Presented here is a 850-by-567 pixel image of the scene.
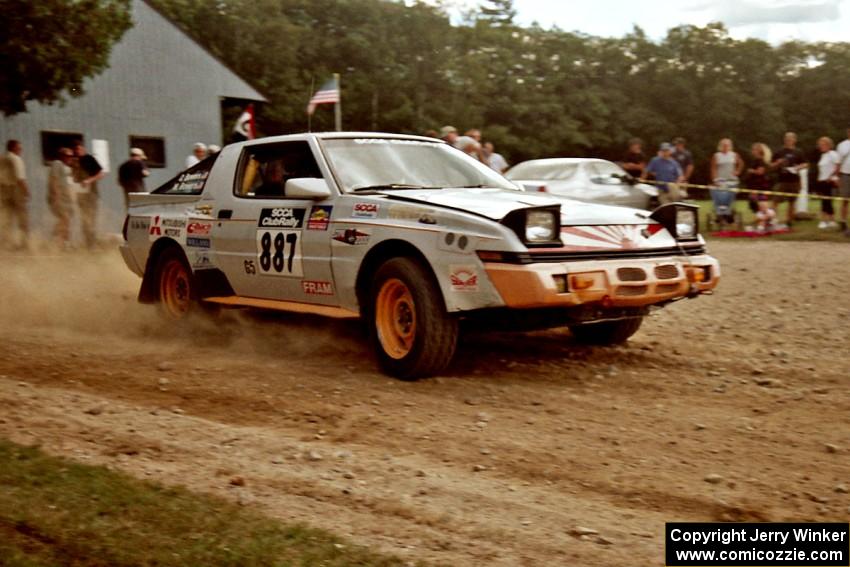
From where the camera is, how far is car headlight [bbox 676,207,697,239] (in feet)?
21.8

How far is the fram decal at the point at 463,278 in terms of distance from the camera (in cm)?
584

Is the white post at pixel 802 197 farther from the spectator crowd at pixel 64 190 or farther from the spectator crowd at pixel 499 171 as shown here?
the spectator crowd at pixel 64 190

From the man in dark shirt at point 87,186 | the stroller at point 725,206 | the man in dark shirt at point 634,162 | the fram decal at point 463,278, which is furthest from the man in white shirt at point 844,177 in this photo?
the man in dark shirt at point 87,186

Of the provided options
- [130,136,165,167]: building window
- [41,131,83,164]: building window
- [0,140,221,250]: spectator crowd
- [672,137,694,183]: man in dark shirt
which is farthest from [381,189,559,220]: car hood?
[130,136,165,167]: building window

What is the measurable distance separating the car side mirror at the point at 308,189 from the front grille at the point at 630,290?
210cm

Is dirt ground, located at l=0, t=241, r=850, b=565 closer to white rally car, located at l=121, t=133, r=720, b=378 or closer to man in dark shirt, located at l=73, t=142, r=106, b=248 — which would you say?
white rally car, located at l=121, t=133, r=720, b=378

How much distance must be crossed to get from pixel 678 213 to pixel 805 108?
65.1 meters

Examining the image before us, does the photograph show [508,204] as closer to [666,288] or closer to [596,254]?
[596,254]

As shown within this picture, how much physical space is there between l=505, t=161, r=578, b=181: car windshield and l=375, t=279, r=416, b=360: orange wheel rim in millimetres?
10930

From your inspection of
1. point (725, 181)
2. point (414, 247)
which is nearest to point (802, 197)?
point (725, 181)

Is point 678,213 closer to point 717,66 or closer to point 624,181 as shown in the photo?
point 624,181

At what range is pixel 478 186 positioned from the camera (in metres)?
7.16

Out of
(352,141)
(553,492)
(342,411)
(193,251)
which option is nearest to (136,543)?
(553,492)

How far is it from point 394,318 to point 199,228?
7.72 ft
